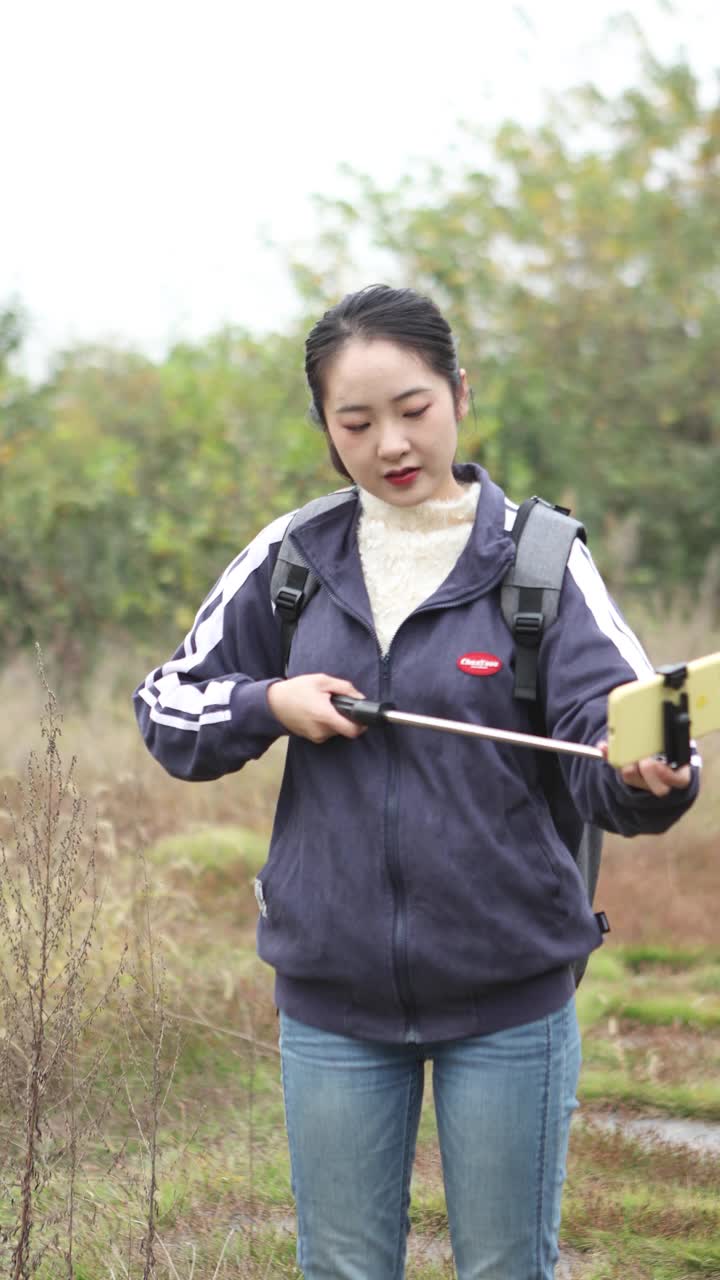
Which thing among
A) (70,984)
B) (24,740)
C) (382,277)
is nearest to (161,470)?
(382,277)

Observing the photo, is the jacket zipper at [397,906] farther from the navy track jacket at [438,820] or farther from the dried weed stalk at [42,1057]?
the dried weed stalk at [42,1057]

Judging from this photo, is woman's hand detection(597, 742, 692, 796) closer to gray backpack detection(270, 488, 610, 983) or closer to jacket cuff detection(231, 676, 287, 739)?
gray backpack detection(270, 488, 610, 983)

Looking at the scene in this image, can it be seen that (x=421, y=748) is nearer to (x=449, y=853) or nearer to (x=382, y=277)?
(x=449, y=853)

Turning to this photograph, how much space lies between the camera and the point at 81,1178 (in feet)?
12.5

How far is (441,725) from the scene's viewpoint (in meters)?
2.30

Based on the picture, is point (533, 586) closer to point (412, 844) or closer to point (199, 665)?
point (412, 844)

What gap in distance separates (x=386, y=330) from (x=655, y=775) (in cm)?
85

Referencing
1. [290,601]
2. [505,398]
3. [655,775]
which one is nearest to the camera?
[655,775]

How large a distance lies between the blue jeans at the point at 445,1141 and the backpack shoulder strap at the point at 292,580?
64 centimetres

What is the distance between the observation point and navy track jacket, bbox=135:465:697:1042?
7.89 ft

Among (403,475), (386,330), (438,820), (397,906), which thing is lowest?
(397,906)

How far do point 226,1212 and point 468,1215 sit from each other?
1522 millimetres

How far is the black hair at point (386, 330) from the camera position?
2557 millimetres

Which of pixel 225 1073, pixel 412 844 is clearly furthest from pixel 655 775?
pixel 225 1073
